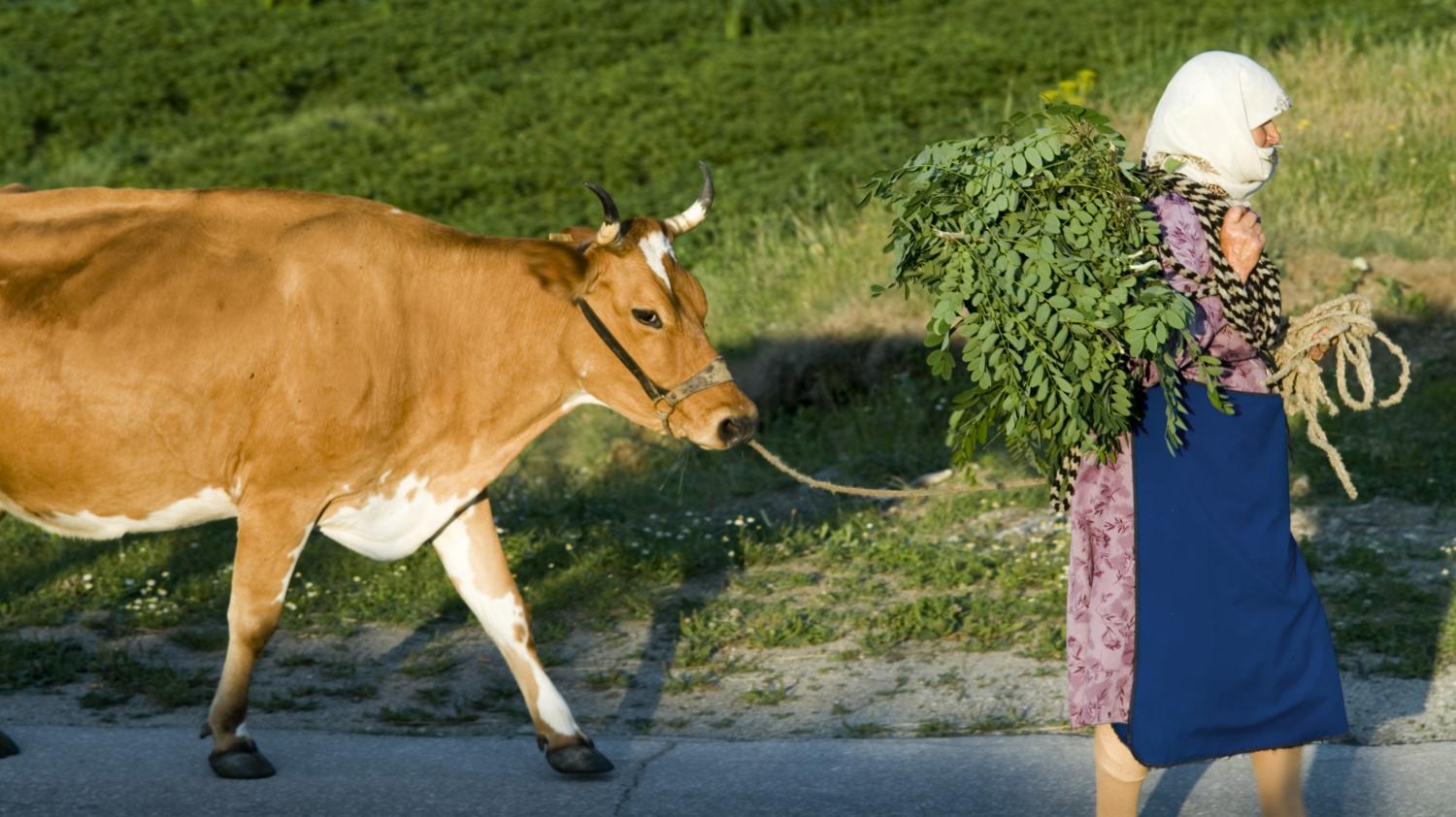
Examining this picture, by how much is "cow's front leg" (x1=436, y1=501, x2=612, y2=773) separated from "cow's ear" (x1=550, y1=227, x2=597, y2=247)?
0.87 m

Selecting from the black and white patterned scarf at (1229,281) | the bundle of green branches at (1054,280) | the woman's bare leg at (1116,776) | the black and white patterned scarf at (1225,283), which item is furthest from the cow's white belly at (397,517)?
the black and white patterned scarf at (1229,281)

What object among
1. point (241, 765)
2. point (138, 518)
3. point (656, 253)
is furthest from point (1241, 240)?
point (138, 518)

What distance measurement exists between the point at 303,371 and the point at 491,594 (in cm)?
92

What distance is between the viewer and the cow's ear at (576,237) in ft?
18.9

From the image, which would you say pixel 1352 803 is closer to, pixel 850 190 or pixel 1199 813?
pixel 1199 813

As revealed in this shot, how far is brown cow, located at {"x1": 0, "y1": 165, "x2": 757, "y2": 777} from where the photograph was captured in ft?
17.8

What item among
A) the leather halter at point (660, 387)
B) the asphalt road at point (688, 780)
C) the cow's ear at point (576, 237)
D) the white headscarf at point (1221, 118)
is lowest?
the asphalt road at point (688, 780)

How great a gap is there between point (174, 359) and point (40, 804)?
1315mm

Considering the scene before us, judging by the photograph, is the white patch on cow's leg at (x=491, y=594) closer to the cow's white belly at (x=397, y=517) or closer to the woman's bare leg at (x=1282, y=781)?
the cow's white belly at (x=397, y=517)

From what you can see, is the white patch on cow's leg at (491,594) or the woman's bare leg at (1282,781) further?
the white patch on cow's leg at (491,594)

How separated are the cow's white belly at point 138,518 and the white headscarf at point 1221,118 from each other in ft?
9.70

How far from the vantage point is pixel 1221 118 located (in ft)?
14.4

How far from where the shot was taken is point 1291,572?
436cm

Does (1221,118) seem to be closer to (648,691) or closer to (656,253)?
(656,253)
